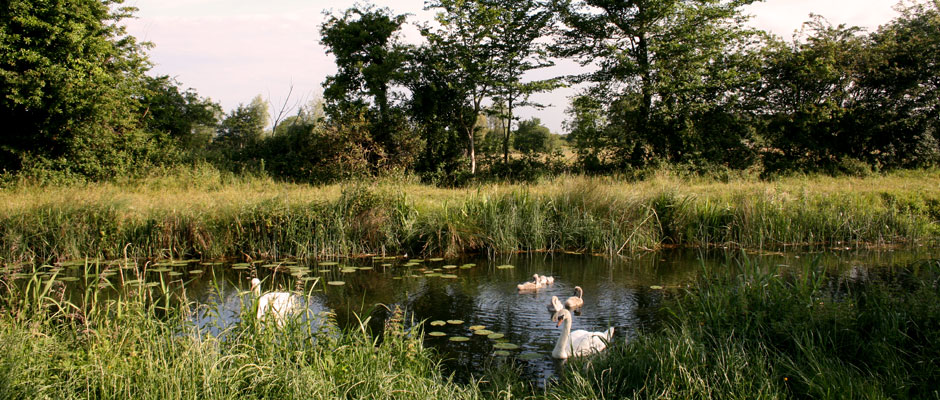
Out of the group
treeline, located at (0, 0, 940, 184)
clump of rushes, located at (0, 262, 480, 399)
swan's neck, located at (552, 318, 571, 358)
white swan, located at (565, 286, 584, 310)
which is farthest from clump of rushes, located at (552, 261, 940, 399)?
treeline, located at (0, 0, 940, 184)

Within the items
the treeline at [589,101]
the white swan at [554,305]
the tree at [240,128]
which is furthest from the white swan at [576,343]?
the tree at [240,128]

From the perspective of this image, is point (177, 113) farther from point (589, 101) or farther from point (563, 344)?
point (563, 344)

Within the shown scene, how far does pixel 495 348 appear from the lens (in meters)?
6.19

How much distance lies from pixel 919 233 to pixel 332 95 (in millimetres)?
17739

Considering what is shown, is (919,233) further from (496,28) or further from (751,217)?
(496,28)

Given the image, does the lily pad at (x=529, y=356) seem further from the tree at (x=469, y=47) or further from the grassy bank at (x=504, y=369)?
the tree at (x=469, y=47)

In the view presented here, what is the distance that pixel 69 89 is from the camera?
651 inches

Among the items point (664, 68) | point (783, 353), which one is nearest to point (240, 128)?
point (664, 68)

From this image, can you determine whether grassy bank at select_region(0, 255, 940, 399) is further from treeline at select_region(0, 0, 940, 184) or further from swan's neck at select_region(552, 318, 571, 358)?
treeline at select_region(0, 0, 940, 184)

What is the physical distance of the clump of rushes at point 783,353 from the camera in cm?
416

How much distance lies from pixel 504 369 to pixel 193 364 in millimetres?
2612

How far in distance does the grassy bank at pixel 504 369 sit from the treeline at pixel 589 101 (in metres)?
14.2

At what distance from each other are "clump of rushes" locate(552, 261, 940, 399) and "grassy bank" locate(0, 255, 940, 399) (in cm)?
1

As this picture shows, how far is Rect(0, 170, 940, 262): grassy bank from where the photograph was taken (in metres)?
10.9
